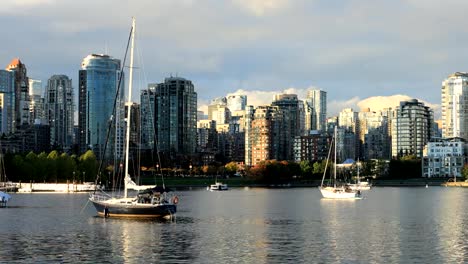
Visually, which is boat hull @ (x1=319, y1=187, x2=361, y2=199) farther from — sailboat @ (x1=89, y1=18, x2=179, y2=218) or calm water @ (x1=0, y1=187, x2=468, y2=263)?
sailboat @ (x1=89, y1=18, x2=179, y2=218)

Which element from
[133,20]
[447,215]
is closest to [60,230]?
[133,20]

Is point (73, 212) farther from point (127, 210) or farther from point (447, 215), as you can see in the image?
point (447, 215)

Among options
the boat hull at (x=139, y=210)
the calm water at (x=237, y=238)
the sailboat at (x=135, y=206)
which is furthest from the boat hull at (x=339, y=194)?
the boat hull at (x=139, y=210)

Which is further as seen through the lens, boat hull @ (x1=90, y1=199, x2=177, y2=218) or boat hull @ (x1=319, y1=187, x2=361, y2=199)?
boat hull @ (x1=319, y1=187, x2=361, y2=199)

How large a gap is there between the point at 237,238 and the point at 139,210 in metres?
20.5

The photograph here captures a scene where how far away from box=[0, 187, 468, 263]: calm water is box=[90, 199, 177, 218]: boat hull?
4.74 ft

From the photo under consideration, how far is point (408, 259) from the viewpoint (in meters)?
61.8

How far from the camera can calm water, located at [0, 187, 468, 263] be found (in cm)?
6234

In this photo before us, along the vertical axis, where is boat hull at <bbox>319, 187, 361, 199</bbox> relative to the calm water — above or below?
above

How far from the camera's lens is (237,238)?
251 feet

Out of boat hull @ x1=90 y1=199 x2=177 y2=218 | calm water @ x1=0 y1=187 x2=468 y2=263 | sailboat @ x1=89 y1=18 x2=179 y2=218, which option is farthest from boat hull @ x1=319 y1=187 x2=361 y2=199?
boat hull @ x1=90 y1=199 x2=177 y2=218

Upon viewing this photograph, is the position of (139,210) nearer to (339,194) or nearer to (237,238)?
(237,238)

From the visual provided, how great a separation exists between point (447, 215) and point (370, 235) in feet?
124

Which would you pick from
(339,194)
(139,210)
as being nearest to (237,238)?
(139,210)
